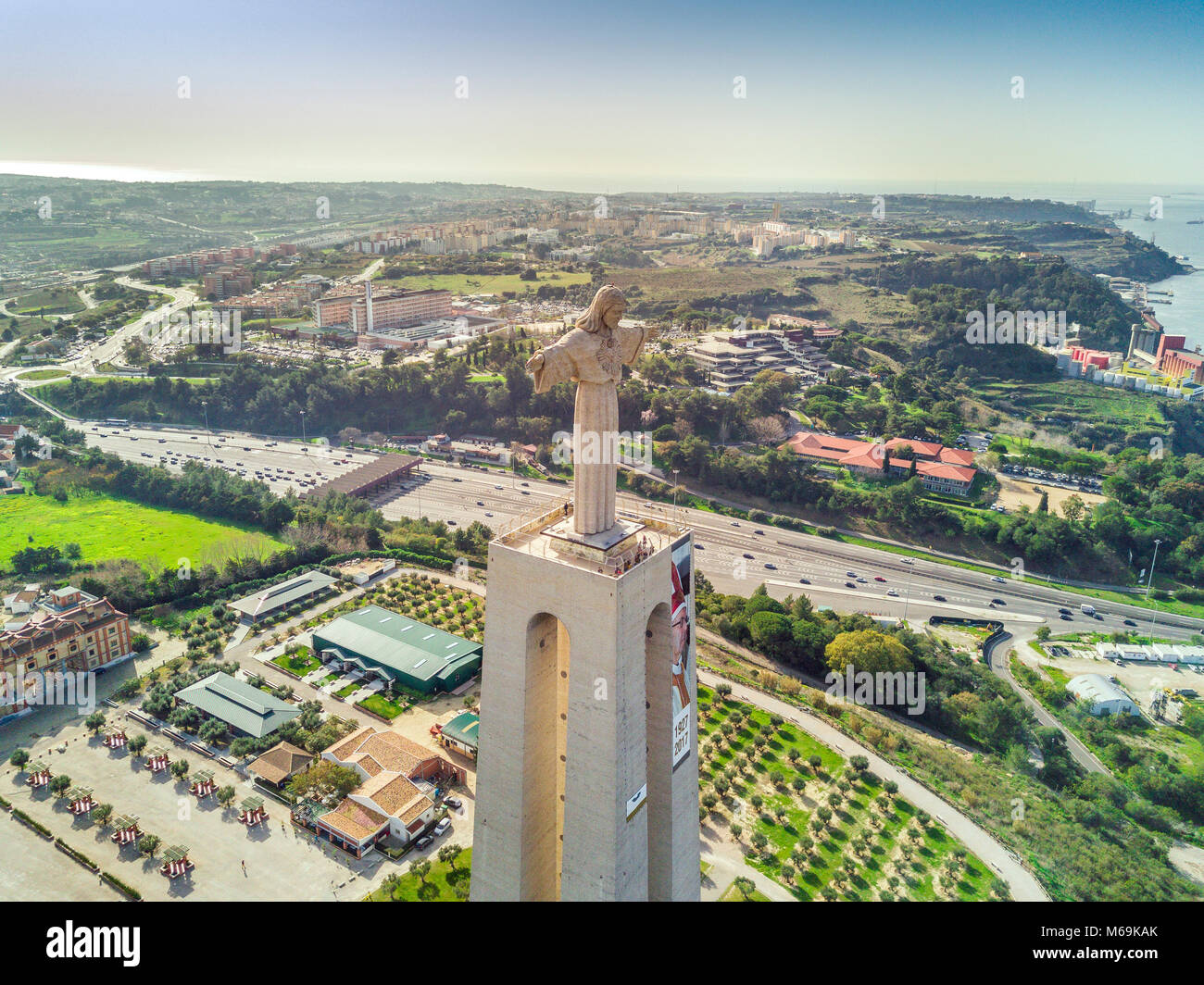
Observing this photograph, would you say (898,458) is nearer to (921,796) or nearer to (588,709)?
(921,796)

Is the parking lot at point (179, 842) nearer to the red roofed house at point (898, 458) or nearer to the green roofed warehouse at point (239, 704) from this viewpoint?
the green roofed warehouse at point (239, 704)

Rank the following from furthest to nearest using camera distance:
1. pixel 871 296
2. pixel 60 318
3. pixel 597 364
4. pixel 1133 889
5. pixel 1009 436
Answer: pixel 871 296, pixel 60 318, pixel 1009 436, pixel 1133 889, pixel 597 364

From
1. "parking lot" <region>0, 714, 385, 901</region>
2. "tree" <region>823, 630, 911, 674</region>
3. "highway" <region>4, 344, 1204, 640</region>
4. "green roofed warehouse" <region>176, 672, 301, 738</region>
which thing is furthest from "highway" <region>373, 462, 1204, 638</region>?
"parking lot" <region>0, 714, 385, 901</region>

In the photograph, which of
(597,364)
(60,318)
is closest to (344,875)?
(597,364)

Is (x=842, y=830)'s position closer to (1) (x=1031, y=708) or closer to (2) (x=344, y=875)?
(1) (x=1031, y=708)

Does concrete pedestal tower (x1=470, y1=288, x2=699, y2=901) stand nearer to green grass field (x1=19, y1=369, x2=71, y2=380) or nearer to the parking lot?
the parking lot

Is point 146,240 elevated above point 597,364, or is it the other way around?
point 146,240
